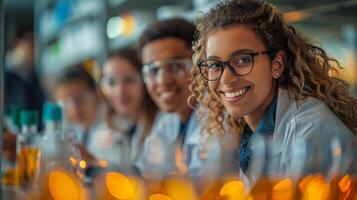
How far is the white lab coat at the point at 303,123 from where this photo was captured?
690 mm

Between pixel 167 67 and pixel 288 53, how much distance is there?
1.52 ft

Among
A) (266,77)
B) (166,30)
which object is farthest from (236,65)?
(166,30)

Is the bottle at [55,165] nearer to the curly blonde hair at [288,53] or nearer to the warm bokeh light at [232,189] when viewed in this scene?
the warm bokeh light at [232,189]

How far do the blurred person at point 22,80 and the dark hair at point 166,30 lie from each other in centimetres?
50

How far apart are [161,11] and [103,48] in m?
0.74

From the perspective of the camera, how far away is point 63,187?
64 cm

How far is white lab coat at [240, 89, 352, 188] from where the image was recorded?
690mm

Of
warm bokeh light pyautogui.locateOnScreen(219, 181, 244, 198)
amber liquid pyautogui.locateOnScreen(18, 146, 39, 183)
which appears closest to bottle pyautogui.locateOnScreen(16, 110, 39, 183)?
amber liquid pyautogui.locateOnScreen(18, 146, 39, 183)

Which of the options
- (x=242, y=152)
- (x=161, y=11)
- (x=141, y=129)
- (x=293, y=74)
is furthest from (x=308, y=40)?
(x=161, y=11)

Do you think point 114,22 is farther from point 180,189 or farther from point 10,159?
point 180,189

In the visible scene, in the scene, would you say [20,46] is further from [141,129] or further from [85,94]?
[141,129]

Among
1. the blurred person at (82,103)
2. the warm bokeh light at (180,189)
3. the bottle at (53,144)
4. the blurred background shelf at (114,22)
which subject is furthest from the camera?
the blurred person at (82,103)

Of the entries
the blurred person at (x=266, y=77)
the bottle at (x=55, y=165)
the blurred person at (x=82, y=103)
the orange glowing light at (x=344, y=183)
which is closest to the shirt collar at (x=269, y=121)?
the blurred person at (x=266, y=77)

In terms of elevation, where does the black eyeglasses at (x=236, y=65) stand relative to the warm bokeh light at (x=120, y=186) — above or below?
above
